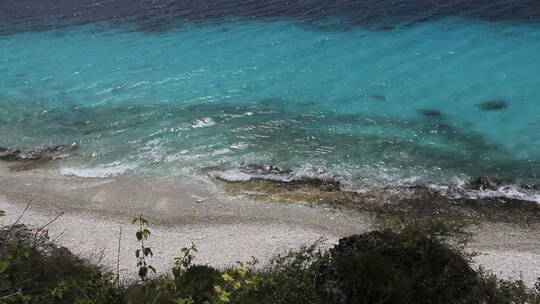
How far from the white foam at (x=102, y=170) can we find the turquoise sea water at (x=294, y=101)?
7 cm

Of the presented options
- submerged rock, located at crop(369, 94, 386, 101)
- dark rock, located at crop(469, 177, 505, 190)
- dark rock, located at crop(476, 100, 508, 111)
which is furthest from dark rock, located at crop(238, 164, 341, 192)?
dark rock, located at crop(476, 100, 508, 111)

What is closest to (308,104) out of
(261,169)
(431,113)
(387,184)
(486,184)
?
(431,113)

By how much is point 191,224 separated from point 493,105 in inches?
549

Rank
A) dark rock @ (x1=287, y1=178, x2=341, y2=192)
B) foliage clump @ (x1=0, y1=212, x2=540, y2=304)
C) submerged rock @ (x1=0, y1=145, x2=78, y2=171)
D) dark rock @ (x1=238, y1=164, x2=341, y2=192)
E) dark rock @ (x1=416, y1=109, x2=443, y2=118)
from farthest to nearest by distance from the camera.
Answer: dark rock @ (x1=416, y1=109, x2=443, y2=118)
submerged rock @ (x1=0, y1=145, x2=78, y2=171)
dark rock @ (x1=238, y1=164, x2=341, y2=192)
dark rock @ (x1=287, y1=178, x2=341, y2=192)
foliage clump @ (x1=0, y1=212, x2=540, y2=304)

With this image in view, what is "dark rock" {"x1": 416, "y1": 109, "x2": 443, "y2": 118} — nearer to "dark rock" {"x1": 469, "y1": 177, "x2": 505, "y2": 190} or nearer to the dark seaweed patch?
"dark rock" {"x1": 469, "y1": 177, "x2": 505, "y2": 190}

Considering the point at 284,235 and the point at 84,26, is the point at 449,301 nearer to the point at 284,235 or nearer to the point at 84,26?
the point at 284,235

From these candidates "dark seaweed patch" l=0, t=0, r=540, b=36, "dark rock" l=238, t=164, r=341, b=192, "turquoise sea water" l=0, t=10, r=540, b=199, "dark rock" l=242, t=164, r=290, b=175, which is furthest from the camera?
"dark seaweed patch" l=0, t=0, r=540, b=36

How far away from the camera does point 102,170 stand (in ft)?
54.2

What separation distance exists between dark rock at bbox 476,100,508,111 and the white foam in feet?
48.0

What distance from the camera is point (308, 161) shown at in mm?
16141

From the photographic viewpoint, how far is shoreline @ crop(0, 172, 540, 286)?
455 inches

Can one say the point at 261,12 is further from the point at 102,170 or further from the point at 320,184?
the point at 320,184

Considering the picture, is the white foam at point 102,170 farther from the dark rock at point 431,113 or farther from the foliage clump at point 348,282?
the dark rock at point 431,113

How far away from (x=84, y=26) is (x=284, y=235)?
30.5 m
